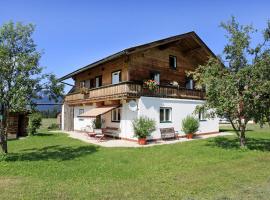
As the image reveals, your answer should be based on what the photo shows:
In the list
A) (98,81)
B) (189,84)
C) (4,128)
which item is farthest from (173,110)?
(4,128)

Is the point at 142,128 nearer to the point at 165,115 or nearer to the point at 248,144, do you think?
the point at 165,115

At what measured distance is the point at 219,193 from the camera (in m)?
7.33

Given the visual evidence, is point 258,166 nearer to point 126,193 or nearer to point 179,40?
point 126,193

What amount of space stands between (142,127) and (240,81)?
7.24 m

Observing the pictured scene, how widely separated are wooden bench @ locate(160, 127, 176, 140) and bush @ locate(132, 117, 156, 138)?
6.74 feet

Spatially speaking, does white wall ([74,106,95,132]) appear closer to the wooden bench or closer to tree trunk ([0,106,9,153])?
the wooden bench

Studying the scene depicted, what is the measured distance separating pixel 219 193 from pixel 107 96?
601 inches

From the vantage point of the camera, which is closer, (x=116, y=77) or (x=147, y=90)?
(x=147, y=90)

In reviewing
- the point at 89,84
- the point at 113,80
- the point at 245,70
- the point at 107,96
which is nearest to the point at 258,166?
the point at 245,70

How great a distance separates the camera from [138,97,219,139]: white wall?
20.3m

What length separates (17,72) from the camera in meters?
13.3

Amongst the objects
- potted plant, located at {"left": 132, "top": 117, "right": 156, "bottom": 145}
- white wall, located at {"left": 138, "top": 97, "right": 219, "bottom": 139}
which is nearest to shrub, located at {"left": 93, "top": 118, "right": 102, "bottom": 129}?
white wall, located at {"left": 138, "top": 97, "right": 219, "bottom": 139}

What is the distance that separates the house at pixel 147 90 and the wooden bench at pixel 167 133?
37 cm

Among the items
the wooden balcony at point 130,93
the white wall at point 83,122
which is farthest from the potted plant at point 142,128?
the white wall at point 83,122
